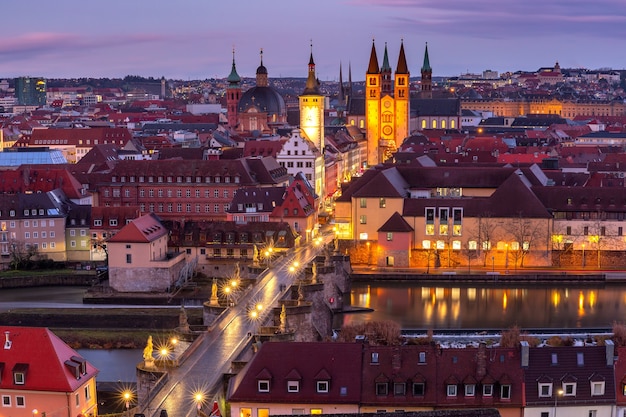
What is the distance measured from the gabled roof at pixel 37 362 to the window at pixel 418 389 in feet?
24.8

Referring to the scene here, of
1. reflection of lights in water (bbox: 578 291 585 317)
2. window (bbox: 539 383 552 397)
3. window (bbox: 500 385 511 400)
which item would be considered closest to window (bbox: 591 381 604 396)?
window (bbox: 539 383 552 397)

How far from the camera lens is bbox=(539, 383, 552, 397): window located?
782 inches

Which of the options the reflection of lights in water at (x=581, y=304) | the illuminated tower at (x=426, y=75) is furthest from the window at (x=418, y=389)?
the illuminated tower at (x=426, y=75)

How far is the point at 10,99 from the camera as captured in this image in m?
179

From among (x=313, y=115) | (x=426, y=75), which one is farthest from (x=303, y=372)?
(x=426, y=75)

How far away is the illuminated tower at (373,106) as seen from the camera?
82.3 meters

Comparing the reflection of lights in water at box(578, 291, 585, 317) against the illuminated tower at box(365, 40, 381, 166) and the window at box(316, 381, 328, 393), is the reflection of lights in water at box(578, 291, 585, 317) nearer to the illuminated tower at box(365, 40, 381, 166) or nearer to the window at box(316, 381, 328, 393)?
the window at box(316, 381, 328, 393)

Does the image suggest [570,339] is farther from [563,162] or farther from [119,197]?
[563,162]

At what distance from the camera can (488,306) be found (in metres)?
37.2

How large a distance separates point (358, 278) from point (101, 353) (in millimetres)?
13424

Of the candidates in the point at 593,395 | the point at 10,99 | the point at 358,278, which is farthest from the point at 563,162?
the point at 10,99

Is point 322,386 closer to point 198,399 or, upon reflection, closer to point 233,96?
point 198,399

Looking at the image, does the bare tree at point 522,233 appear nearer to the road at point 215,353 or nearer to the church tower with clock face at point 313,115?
the road at point 215,353

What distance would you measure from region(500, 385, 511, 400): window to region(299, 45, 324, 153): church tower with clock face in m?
42.9
